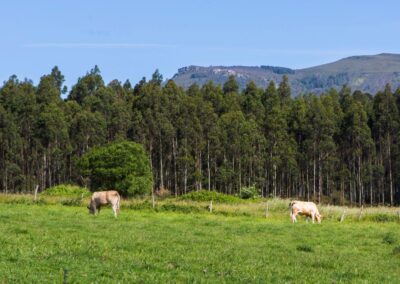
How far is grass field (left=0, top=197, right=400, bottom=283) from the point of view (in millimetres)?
14242

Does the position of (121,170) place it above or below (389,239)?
above

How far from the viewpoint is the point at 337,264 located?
1794 cm

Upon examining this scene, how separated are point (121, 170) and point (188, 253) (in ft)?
154

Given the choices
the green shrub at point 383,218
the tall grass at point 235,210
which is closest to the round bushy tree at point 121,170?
the tall grass at point 235,210

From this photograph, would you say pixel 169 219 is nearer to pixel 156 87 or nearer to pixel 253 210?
pixel 253 210

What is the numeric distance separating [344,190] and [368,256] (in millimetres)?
81735

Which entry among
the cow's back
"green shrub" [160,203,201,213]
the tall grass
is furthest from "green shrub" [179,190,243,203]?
the cow's back

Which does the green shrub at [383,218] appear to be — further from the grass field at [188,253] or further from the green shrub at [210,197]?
the green shrub at [210,197]

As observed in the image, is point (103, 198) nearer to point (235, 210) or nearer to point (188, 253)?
point (235, 210)

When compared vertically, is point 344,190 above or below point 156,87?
below

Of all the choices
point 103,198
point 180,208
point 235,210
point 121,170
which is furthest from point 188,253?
point 121,170

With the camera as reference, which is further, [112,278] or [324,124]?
[324,124]

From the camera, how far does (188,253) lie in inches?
718

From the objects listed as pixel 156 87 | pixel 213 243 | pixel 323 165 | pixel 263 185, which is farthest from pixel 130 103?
pixel 213 243
